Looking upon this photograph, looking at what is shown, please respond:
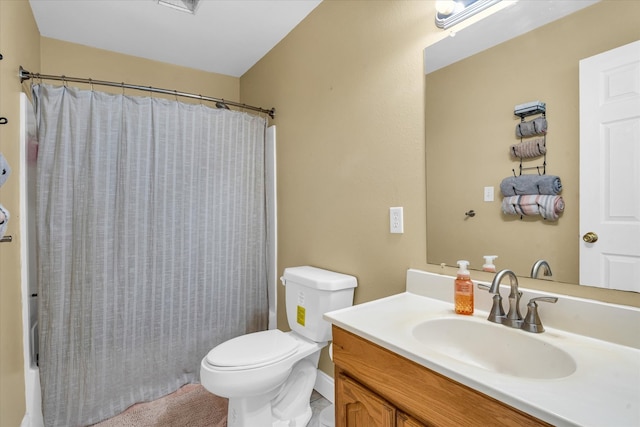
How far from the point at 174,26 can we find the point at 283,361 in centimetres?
223

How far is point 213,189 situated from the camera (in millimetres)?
2166

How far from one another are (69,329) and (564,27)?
8.49 ft

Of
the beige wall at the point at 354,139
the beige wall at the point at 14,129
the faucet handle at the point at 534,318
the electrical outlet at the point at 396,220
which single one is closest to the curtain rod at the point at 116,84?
the beige wall at the point at 14,129

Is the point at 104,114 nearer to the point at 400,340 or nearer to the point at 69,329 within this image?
the point at 69,329

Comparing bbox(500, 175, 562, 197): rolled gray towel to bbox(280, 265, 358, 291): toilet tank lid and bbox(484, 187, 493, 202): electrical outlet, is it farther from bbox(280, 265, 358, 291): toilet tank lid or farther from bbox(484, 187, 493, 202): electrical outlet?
bbox(280, 265, 358, 291): toilet tank lid

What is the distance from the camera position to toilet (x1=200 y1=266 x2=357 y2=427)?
141 cm

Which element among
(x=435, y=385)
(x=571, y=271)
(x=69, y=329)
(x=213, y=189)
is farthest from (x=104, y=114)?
(x=571, y=271)

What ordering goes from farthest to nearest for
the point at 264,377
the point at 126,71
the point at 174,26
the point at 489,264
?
1. the point at 126,71
2. the point at 174,26
3. the point at 264,377
4. the point at 489,264

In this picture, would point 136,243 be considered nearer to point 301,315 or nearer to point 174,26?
point 301,315

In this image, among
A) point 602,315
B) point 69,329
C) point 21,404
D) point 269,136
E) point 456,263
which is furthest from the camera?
point 269,136

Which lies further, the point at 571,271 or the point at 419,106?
the point at 419,106

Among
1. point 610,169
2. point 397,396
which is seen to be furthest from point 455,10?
point 397,396

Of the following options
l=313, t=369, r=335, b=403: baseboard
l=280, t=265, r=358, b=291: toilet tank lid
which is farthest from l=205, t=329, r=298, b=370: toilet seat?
l=313, t=369, r=335, b=403: baseboard

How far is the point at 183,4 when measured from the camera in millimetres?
1928
